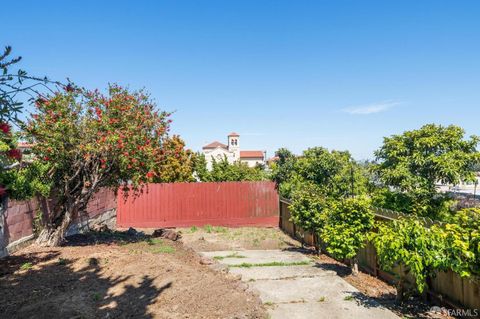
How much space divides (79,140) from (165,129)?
2.59 metres

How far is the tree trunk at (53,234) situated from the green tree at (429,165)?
462 inches

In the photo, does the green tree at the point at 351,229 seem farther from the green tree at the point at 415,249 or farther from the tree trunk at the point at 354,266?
the green tree at the point at 415,249

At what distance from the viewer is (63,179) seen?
8.96 meters

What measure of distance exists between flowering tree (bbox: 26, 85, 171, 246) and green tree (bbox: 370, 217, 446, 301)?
20.5ft

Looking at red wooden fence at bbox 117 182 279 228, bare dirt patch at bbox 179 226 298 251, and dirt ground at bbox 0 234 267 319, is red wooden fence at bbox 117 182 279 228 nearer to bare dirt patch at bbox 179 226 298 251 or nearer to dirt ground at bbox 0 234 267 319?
bare dirt patch at bbox 179 226 298 251

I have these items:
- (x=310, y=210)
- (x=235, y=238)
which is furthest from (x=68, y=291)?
(x=235, y=238)

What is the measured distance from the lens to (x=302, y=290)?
635 centimetres

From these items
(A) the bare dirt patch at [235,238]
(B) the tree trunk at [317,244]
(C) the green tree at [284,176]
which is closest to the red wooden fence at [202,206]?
(C) the green tree at [284,176]

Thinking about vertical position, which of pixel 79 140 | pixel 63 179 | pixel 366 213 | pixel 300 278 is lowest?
pixel 300 278

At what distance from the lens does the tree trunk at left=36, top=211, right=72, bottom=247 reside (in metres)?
8.23

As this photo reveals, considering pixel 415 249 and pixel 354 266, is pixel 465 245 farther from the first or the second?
pixel 354 266

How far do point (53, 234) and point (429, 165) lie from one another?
43.5ft

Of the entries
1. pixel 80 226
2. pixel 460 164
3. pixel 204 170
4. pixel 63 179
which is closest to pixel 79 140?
pixel 63 179

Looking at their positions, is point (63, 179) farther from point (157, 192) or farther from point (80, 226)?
point (157, 192)
